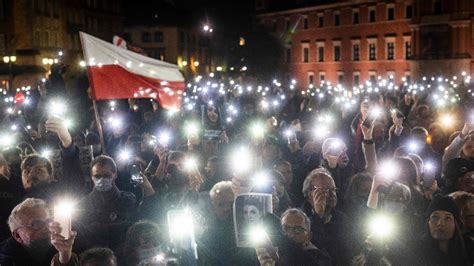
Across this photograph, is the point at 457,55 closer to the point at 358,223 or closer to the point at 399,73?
the point at 399,73

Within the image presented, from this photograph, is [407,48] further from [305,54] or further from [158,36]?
[158,36]

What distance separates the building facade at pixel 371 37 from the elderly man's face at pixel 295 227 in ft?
160

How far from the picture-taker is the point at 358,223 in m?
5.60

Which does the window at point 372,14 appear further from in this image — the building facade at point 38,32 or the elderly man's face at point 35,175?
the elderly man's face at point 35,175

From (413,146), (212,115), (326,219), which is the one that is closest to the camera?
(326,219)

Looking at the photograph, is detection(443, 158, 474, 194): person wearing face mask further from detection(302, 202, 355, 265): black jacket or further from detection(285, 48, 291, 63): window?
detection(285, 48, 291, 63): window

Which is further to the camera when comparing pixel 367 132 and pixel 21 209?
pixel 367 132

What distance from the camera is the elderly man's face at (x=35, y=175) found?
19.1 feet

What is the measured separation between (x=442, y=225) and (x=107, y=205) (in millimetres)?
2799

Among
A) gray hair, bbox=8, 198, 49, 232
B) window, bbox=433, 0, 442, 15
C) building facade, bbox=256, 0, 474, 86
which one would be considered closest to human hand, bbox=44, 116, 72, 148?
gray hair, bbox=8, 198, 49, 232

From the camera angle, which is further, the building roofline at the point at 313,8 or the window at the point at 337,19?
the window at the point at 337,19

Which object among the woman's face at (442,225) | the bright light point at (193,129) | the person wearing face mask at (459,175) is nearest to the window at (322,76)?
the bright light point at (193,129)

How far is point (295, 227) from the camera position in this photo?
4.80 metres

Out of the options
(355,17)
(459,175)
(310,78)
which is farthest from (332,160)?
(310,78)
